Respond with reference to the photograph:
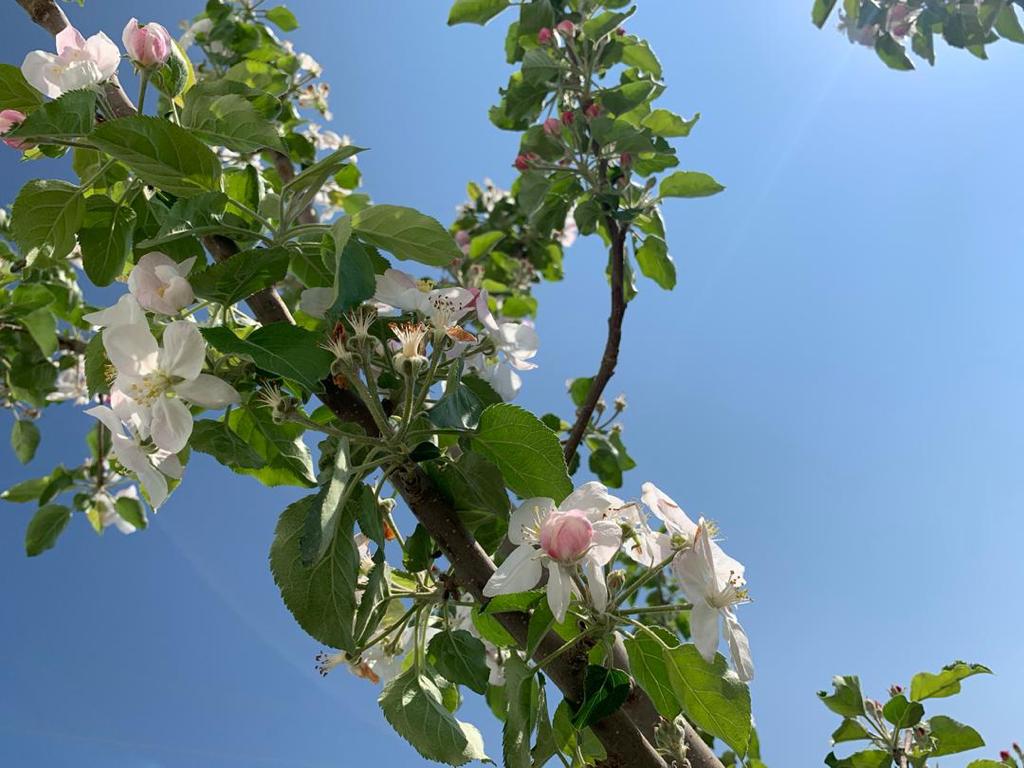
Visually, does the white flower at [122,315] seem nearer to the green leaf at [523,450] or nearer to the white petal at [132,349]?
the white petal at [132,349]

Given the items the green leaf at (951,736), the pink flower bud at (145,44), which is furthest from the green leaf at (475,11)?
the green leaf at (951,736)

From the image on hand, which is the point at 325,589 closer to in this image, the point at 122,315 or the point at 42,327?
the point at 122,315

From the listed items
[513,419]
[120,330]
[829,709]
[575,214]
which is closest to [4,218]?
[575,214]

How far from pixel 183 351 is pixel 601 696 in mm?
603

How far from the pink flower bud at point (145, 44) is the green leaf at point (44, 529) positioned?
2.57m

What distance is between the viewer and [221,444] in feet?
3.45

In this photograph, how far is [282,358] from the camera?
87cm

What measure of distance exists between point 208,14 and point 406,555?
2.59 metres

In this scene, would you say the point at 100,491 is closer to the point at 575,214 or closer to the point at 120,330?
the point at 575,214

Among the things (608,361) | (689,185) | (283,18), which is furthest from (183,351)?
(283,18)

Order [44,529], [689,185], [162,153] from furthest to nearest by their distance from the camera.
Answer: [44,529] < [689,185] < [162,153]

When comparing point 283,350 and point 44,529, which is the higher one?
point 44,529

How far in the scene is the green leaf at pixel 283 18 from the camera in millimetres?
3129

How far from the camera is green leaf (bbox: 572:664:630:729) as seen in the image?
0.83 meters
